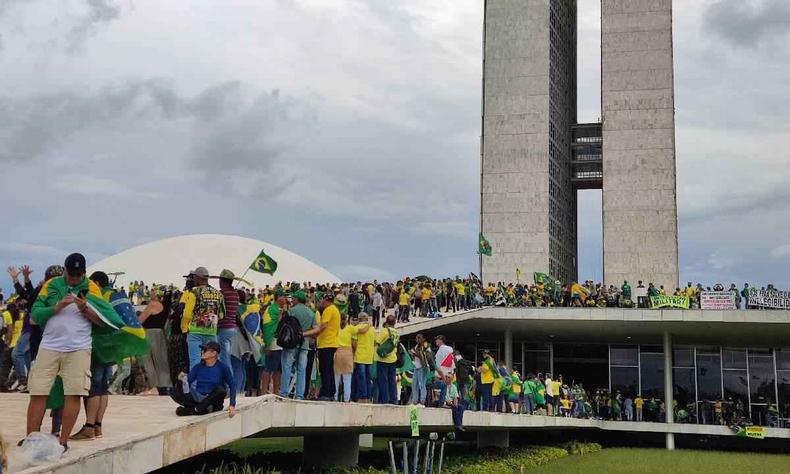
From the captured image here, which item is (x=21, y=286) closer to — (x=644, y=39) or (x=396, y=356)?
(x=396, y=356)

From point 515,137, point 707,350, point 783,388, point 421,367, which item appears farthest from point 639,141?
point 421,367

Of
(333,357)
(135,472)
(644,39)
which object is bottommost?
(135,472)

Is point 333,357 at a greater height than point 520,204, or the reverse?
point 520,204

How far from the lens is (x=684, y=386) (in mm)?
35906

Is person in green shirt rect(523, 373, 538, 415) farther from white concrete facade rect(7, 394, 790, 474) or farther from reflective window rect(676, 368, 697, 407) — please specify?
reflective window rect(676, 368, 697, 407)

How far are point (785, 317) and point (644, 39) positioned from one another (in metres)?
43.9

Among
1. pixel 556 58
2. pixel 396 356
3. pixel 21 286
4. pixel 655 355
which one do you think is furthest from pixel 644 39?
pixel 21 286

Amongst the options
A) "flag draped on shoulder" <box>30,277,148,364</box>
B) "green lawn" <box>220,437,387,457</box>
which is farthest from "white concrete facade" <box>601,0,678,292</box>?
"flag draped on shoulder" <box>30,277,148,364</box>

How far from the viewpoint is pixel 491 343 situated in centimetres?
3878

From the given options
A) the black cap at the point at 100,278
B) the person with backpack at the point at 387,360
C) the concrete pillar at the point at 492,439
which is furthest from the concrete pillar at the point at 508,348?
the black cap at the point at 100,278

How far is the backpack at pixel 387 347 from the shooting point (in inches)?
509

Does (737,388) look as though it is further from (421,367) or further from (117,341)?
(117,341)

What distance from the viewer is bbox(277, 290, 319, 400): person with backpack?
10.7 meters

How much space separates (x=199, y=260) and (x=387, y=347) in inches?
1989
